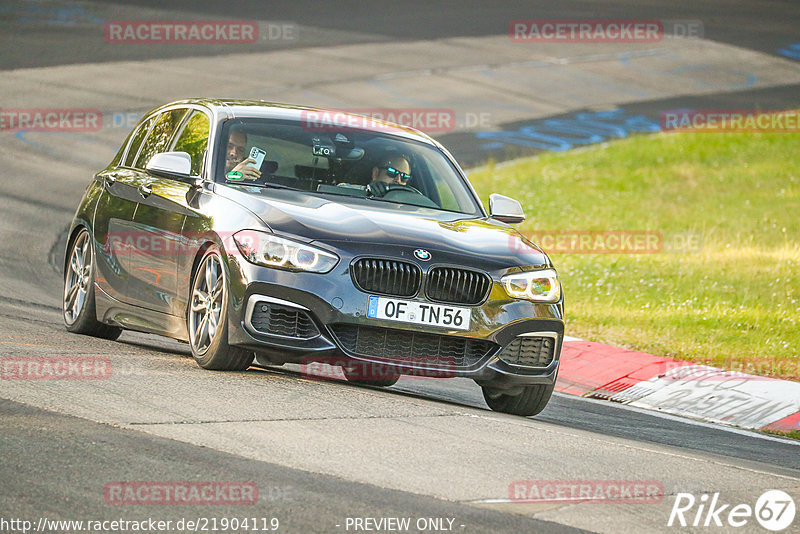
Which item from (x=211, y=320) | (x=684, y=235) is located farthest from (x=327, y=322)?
(x=684, y=235)

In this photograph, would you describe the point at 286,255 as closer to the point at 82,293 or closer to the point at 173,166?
the point at 173,166

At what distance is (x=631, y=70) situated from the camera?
35.8 m

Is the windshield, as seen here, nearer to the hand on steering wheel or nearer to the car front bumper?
the hand on steering wheel

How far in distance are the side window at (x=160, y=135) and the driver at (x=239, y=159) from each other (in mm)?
993

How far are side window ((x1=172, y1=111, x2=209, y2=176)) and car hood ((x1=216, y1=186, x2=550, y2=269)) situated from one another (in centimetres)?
Result: 67

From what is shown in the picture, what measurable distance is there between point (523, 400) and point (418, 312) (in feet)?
4.20

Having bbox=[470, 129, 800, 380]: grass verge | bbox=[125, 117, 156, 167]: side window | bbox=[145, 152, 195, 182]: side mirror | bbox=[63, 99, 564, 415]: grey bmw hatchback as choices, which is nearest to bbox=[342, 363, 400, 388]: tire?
bbox=[63, 99, 564, 415]: grey bmw hatchback

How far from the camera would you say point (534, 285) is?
8.48 meters

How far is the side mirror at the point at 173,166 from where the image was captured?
8852mm

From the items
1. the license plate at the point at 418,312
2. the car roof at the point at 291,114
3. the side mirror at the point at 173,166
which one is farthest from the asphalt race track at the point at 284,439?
the car roof at the point at 291,114

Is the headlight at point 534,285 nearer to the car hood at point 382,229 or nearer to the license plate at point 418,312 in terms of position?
the car hood at point 382,229

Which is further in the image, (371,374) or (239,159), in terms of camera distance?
(239,159)

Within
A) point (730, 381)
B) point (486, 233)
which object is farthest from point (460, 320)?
point (730, 381)

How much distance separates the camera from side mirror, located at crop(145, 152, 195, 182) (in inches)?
348
